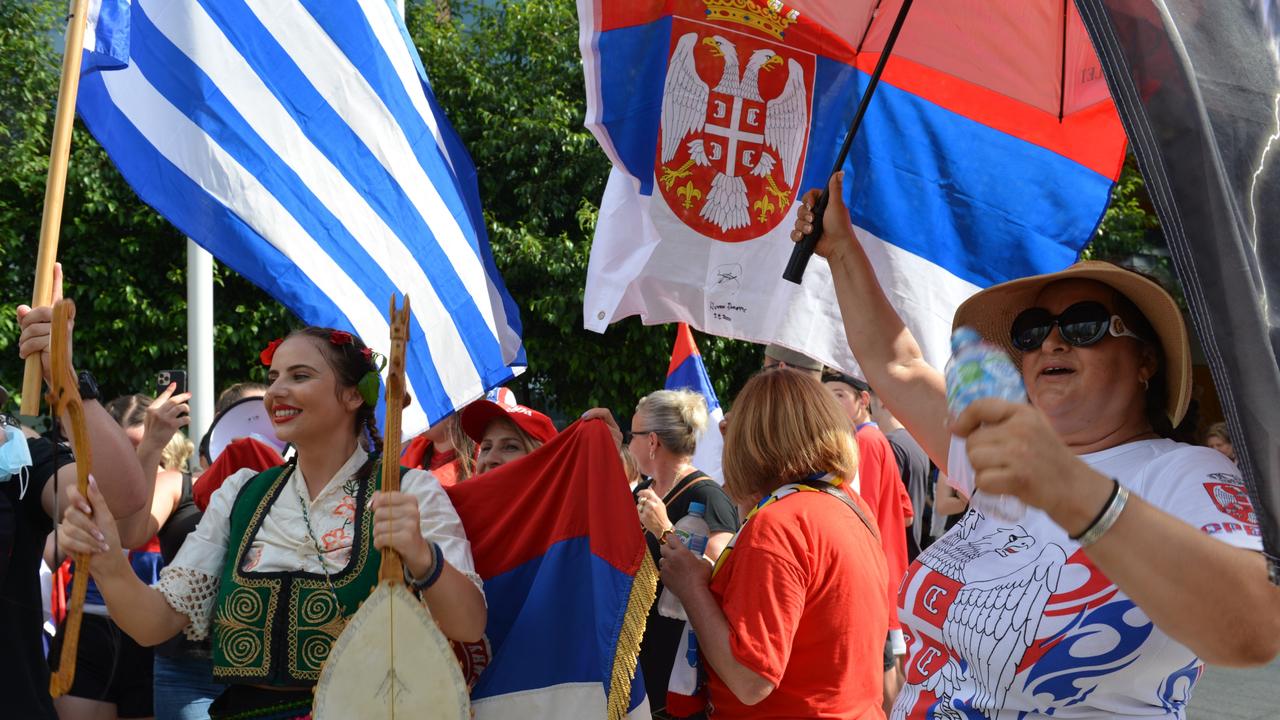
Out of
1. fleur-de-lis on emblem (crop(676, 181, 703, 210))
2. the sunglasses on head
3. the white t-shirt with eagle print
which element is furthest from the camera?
fleur-de-lis on emblem (crop(676, 181, 703, 210))

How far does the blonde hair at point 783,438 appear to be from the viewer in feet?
9.78

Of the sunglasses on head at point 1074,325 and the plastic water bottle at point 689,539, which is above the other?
the sunglasses on head at point 1074,325

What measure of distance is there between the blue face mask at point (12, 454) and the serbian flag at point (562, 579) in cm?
105

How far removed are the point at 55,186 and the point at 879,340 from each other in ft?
6.45

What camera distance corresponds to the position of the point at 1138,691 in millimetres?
1851

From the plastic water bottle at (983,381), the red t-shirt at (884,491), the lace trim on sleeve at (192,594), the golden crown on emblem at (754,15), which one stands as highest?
Result: the golden crown on emblem at (754,15)

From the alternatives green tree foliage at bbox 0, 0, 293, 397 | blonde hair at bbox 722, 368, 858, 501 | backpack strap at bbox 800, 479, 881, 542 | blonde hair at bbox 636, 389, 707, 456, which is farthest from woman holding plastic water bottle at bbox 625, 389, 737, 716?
green tree foliage at bbox 0, 0, 293, 397

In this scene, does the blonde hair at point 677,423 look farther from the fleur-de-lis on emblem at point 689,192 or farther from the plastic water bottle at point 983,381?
the plastic water bottle at point 983,381

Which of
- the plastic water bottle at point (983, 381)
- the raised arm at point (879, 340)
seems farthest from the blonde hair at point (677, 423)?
the plastic water bottle at point (983, 381)

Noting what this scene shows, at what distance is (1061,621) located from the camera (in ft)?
6.15

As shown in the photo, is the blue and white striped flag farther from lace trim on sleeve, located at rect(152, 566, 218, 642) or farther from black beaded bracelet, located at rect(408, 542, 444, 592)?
black beaded bracelet, located at rect(408, 542, 444, 592)

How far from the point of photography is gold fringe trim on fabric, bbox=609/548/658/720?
2771 mm

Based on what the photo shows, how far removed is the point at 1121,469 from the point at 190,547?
217cm

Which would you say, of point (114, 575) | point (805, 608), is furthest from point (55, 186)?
point (805, 608)
